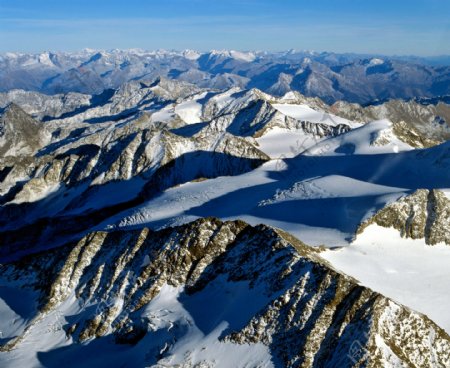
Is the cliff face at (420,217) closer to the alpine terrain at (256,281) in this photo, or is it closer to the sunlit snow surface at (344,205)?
the alpine terrain at (256,281)

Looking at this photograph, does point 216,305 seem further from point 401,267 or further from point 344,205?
point 344,205

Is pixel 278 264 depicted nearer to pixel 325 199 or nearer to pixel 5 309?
pixel 325 199

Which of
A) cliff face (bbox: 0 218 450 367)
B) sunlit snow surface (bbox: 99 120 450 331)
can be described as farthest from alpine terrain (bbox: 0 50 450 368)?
sunlit snow surface (bbox: 99 120 450 331)

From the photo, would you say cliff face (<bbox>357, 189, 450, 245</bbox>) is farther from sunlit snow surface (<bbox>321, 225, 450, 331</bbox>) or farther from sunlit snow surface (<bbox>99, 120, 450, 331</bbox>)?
sunlit snow surface (<bbox>99, 120, 450, 331</bbox>)

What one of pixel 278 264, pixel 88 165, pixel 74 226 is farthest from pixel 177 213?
pixel 88 165

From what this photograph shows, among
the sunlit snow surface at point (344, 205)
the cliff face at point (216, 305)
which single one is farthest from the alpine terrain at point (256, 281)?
the sunlit snow surface at point (344, 205)

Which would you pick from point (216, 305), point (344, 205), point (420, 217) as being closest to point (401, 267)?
point (420, 217)
